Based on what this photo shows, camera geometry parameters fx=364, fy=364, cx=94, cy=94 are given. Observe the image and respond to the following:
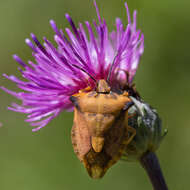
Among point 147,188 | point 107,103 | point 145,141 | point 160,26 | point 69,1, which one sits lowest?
point 147,188

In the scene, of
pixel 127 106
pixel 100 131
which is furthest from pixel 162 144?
pixel 100 131

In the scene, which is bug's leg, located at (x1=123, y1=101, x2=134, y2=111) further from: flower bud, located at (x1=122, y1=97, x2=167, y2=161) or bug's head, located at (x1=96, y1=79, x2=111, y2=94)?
flower bud, located at (x1=122, y1=97, x2=167, y2=161)

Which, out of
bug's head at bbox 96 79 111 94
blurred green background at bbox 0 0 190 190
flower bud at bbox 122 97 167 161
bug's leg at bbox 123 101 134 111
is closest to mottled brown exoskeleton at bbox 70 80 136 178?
bug's leg at bbox 123 101 134 111

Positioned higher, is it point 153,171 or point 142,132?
point 142,132

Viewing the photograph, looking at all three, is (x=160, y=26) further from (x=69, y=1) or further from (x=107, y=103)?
(x=107, y=103)

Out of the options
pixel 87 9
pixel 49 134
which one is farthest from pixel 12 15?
pixel 49 134

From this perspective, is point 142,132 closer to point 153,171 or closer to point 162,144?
point 153,171
